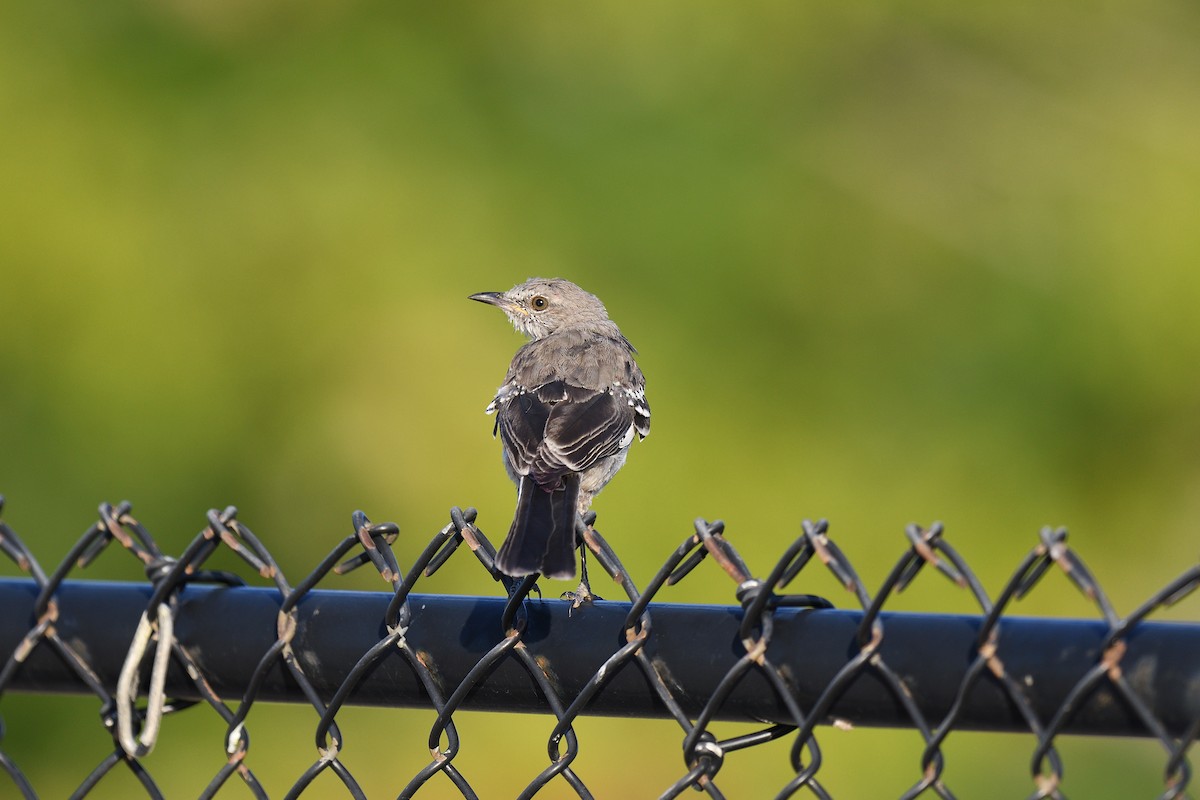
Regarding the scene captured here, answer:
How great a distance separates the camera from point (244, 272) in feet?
20.6

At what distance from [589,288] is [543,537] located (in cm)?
352

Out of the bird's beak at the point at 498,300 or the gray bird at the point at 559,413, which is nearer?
the gray bird at the point at 559,413

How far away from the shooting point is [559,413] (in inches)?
185

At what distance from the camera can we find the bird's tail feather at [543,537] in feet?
8.94

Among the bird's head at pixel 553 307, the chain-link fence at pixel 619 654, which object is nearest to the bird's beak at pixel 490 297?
the bird's head at pixel 553 307

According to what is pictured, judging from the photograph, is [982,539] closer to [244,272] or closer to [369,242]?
[369,242]

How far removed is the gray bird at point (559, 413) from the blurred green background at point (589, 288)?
177 mm

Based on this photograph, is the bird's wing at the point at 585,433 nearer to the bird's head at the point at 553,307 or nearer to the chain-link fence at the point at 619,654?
the bird's head at the point at 553,307

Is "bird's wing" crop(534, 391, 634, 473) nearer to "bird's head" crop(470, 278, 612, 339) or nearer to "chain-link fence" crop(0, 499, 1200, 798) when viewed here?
"bird's head" crop(470, 278, 612, 339)

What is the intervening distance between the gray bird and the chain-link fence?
1.13 feet

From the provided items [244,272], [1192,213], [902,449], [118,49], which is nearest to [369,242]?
[244,272]

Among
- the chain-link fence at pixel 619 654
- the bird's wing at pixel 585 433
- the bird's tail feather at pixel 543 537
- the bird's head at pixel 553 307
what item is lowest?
the chain-link fence at pixel 619 654

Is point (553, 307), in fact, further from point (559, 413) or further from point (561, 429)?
point (561, 429)

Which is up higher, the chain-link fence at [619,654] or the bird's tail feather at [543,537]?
the bird's tail feather at [543,537]
